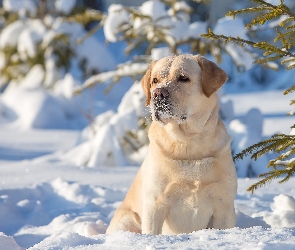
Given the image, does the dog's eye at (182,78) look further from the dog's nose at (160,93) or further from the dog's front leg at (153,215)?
the dog's front leg at (153,215)

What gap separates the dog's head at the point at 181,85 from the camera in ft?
10.7

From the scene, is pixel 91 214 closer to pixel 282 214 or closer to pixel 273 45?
pixel 282 214

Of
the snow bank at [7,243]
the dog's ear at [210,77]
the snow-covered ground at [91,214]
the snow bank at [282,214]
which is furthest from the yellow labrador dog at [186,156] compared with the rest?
the snow bank at [7,243]

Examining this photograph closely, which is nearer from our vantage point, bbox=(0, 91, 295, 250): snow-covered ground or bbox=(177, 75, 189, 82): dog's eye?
bbox=(0, 91, 295, 250): snow-covered ground

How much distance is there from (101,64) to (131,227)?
1181 centimetres

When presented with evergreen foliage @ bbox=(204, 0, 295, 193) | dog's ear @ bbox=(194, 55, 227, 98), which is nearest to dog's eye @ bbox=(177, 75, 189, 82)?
dog's ear @ bbox=(194, 55, 227, 98)

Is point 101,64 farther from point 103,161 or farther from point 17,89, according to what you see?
point 103,161

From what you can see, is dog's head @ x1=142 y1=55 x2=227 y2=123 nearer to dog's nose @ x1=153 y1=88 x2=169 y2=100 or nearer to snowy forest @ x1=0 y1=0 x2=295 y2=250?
dog's nose @ x1=153 y1=88 x2=169 y2=100

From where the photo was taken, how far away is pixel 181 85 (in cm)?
337

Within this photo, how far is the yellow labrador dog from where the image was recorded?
3.34 m

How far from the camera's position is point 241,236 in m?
2.74

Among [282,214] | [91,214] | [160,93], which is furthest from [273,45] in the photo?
[91,214]

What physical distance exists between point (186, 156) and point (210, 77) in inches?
19.2

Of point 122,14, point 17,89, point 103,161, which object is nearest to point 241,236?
point 103,161
